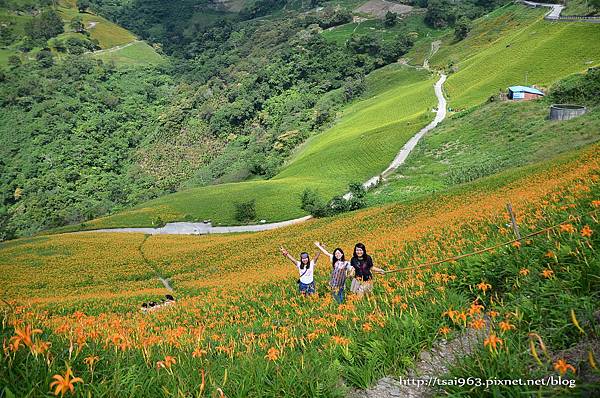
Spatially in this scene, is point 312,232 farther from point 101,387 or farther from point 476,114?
point 476,114

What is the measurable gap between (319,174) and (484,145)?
86.6 feet

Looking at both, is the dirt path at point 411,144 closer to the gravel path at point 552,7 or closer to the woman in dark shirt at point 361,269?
the gravel path at point 552,7

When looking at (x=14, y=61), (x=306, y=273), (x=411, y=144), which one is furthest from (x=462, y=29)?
(x=14, y=61)

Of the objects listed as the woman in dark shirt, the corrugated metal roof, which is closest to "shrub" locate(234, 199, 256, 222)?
the corrugated metal roof

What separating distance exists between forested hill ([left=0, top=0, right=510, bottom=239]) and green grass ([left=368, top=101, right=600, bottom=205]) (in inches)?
1617

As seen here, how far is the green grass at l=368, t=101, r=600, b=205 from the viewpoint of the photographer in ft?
126

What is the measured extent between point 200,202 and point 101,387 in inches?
2522

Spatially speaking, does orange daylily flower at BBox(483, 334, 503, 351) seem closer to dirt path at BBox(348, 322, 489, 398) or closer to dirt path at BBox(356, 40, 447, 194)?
dirt path at BBox(348, 322, 489, 398)

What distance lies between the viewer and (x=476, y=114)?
58.8m

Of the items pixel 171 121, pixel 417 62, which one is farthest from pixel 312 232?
pixel 171 121

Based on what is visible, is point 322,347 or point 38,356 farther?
point 322,347

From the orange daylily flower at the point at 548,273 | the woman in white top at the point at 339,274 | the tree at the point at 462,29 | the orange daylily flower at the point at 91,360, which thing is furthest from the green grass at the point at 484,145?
the tree at the point at 462,29

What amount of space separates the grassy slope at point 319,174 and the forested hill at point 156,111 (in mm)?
18396

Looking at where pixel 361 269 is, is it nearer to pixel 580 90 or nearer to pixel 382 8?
pixel 580 90
